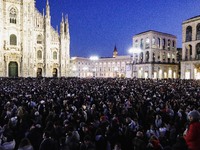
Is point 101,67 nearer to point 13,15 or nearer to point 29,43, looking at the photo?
point 29,43

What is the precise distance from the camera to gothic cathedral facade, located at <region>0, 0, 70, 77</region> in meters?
47.8

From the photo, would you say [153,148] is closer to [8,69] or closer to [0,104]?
[0,104]

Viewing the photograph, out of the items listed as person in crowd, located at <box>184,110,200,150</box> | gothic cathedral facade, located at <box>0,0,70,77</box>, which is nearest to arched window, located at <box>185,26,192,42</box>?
gothic cathedral facade, located at <box>0,0,70,77</box>

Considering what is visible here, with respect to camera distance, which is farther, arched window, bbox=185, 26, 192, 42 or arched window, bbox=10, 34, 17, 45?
arched window, bbox=185, 26, 192, 42

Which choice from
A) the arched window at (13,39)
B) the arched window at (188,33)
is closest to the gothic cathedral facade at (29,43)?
the arched window at (13,39)

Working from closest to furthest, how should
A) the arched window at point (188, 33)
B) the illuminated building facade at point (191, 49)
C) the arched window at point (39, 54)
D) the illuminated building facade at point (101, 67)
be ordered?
the illuminated building facade at point (191, 49), the arched window at point (188, 33), the arched window at point (39, 54), the illuminated building facade at point (101, 67)

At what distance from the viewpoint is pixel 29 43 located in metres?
49.8

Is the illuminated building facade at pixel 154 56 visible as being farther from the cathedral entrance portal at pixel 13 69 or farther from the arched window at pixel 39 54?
the cathedral entrance portal at pixel 13 69

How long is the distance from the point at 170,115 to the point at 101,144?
5.03 meters

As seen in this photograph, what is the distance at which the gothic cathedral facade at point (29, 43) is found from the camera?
4778 centimetres

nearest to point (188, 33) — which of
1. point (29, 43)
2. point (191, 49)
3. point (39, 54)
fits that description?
point (191, 49)

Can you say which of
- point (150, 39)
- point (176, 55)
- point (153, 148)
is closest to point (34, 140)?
point (153, 148)

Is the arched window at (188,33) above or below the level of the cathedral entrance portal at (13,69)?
above

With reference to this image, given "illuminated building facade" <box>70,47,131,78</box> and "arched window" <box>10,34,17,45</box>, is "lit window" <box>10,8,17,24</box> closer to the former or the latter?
"arched window" <box>10,34,17,45</box>
